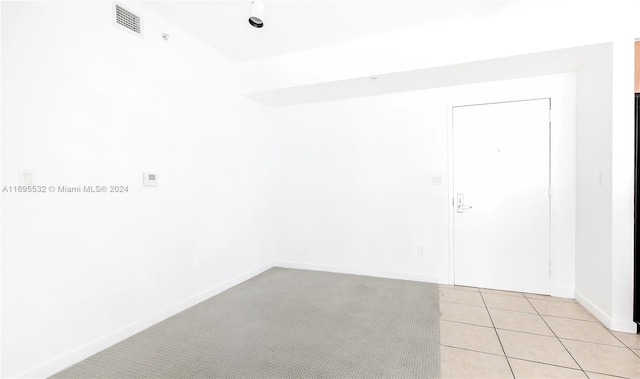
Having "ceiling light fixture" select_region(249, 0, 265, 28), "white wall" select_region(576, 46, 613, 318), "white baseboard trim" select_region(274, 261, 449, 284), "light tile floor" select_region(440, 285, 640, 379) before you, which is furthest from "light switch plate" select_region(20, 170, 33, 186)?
"white wall" select_region(576, 46, 613, 318)

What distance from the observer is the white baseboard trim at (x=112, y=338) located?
1.87m

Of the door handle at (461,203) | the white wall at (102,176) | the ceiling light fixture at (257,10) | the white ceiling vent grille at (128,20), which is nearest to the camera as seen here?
the white wall at (102,176)

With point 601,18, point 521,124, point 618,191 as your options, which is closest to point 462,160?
point 521,124

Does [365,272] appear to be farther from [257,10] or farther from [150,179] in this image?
[257,10]

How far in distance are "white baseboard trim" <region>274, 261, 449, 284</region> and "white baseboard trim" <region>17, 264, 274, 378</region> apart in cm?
115

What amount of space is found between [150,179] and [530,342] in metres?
3.39

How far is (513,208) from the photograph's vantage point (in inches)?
130

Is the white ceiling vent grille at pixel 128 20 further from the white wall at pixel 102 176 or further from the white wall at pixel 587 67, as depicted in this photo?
the white wall at pixel 587 67

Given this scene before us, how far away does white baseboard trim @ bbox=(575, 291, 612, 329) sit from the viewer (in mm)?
2442

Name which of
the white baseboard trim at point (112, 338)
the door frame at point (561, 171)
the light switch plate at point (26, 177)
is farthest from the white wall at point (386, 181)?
the light switch plate at point (26, 177)

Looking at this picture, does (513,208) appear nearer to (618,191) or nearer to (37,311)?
(618,191)

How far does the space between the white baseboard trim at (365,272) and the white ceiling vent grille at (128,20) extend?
10.9 ft

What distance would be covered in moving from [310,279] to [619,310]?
2946 millimetres

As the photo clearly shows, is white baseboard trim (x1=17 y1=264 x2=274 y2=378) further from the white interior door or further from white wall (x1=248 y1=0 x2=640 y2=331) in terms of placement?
the white interior door
